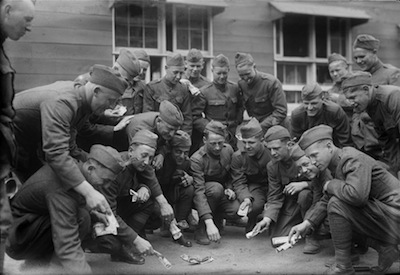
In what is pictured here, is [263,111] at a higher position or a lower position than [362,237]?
higher

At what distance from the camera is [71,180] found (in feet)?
10.6

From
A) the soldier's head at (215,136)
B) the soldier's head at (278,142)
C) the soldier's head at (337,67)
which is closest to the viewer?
the soldier's head at (278,142)

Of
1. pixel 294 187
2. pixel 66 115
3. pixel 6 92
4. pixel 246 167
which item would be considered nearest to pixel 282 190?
pixel 294 187

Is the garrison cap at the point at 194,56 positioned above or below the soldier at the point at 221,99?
above

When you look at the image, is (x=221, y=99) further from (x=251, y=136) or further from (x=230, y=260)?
(x=230, y=260)

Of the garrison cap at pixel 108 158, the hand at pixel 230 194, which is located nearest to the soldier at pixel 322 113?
the hand at pixel 230 194

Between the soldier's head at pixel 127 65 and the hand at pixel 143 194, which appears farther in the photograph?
the soldier's head at pixel 127 65

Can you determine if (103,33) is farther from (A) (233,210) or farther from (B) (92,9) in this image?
(A) (233,210)

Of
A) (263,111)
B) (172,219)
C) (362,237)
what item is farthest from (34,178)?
(263,111)

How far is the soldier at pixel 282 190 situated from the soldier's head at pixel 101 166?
5.03ft

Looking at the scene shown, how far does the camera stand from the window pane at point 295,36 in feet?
24.3

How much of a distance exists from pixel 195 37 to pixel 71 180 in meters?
4.08

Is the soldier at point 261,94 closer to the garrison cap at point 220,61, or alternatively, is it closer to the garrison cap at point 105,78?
the garrison cap at point 220,61

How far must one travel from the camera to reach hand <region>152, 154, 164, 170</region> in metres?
4.30
